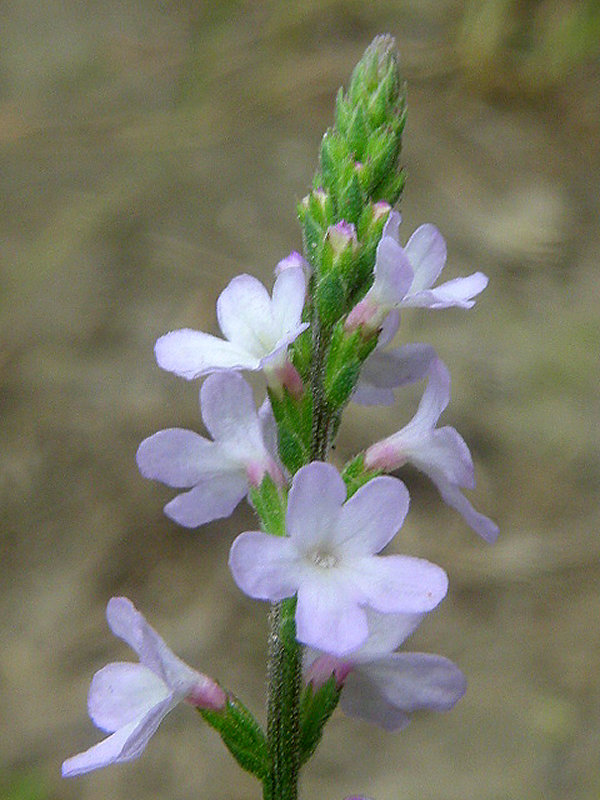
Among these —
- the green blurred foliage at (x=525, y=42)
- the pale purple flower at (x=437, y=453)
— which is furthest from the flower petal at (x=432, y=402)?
the green blurred foliage at (x=525, y=42)

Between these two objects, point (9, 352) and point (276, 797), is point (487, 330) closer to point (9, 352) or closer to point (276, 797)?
point (9, 352)

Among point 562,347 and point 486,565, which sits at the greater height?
point 562,347

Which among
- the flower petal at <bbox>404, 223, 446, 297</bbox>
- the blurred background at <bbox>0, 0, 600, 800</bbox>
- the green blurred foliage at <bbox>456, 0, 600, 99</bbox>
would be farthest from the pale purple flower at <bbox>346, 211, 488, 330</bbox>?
the green blurred foliage at <bbox>456, 0, 600, 99</bbox>

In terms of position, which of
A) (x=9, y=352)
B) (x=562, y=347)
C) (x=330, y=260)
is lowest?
(x=562, y=347)

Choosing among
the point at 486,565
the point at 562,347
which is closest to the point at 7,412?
the point at 486,565

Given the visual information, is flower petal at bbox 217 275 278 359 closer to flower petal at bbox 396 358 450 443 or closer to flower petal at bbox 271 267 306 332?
flower petal at bbox 271 267 306 332

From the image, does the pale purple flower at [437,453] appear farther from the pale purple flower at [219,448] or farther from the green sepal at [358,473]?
the pale purple flower at [219,448]
